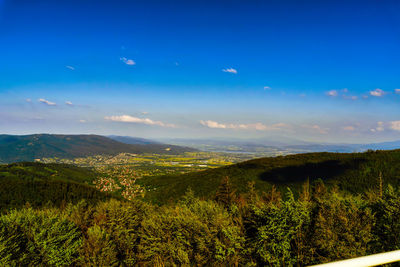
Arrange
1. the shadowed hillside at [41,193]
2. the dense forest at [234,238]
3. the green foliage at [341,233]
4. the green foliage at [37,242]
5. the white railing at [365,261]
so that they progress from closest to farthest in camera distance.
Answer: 1. the white railing at [365,261]
2. the green foliage at [341,233]
3. the dense forest at [234,238]
4. the green foliage at [37,242]
5. the shadowed hillside at [41,193]

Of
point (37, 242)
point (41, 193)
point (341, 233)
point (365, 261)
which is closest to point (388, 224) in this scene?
point (341, 233)

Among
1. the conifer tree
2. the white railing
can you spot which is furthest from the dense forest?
the conifer tree

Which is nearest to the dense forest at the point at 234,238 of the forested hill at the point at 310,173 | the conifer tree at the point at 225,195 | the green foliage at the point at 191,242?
the green foliage at the point at 191,242

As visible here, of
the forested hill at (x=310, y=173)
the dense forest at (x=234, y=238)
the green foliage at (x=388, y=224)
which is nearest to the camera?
the green foliage at (x=388, y=224)

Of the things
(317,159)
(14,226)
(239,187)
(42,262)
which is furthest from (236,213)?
(317,159)

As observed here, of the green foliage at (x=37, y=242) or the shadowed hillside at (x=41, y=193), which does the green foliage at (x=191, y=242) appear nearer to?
the green foliage at (x=37, y=242)

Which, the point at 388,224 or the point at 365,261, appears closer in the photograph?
the point at 365,261

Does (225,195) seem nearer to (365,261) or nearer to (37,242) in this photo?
(37,242)

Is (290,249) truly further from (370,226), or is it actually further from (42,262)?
(42,262)
